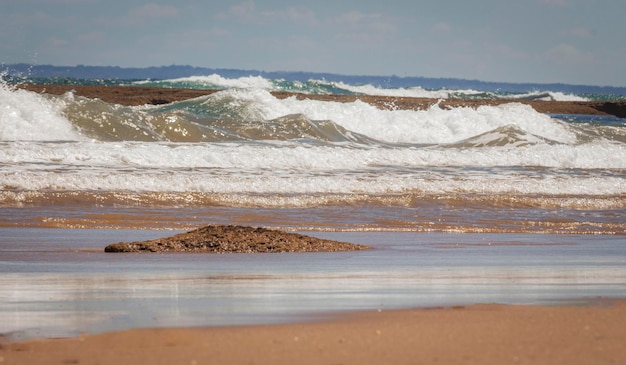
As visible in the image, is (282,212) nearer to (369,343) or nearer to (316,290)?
(316,290)

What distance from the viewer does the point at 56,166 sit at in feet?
47.7

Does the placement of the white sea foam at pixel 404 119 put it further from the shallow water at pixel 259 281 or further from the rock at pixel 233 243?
the rock at pixel 233 243

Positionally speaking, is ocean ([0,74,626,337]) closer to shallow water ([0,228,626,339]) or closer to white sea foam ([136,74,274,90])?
shallow water ([0,228,626,339])

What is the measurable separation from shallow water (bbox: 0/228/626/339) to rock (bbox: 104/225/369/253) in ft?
0.76

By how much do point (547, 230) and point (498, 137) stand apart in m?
12.4

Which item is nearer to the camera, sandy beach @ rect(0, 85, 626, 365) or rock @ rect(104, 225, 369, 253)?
sandy beach @ rect(0, 85, 626, 365)

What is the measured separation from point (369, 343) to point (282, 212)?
299 inches

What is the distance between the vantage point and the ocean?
5.87 m

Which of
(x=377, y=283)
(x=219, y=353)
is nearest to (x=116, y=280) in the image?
(x=377, y=283)

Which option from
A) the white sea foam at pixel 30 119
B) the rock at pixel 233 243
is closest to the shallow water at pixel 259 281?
the rock at pixel 233 243

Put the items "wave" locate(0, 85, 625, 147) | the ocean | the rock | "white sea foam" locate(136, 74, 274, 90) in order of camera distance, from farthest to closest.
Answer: "white sea foam" locate(136, 74, 274, 90)
"wave" locate(0, 85, 625, 147)
the rock
the ocean

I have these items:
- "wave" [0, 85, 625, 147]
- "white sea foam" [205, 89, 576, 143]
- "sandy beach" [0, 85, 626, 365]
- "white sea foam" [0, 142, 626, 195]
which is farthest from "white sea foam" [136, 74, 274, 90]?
"sandy beach" [0, 85, 626, 365]

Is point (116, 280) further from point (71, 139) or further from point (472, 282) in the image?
point (71, 139)

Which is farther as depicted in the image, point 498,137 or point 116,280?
point 498,137
